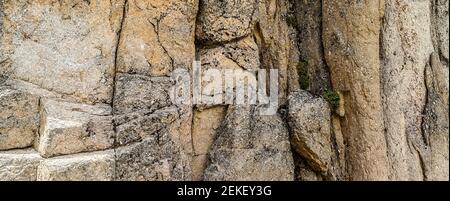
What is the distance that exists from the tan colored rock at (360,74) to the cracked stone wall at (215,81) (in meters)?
0.01

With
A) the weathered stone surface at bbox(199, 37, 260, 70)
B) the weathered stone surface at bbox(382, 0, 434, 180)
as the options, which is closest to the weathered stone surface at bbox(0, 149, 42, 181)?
the weathered stone surface at bbox(199, 37, 260, 70)

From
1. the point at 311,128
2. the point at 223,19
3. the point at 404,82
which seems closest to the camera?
the point at 223,19

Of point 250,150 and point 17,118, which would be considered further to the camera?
point 250,150

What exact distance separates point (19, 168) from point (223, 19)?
3.04m

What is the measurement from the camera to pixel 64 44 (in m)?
5.32

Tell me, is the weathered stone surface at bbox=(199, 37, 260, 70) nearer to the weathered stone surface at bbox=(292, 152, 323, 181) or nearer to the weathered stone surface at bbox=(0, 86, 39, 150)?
the weathered stone surface at bbox=(292, 152, 323, 181)

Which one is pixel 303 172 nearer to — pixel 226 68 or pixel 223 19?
pixel 226 68

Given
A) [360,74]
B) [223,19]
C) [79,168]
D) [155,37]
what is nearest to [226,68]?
[223,19]

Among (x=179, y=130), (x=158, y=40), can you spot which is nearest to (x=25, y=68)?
(x=158, y=40)

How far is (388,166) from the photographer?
6.16 metres

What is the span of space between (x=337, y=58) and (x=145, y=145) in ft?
9.59

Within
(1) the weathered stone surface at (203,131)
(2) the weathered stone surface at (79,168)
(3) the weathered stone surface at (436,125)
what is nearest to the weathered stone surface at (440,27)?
(3) the weathered stone surface at (436,125)

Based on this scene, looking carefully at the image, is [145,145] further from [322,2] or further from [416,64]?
[416,64]

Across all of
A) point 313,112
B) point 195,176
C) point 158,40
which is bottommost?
point 195,176
